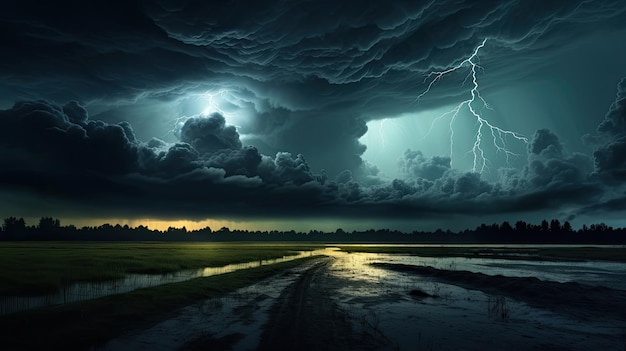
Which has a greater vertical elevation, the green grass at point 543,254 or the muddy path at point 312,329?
the green grass at point 543,254

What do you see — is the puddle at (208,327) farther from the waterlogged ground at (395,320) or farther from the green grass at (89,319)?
the green grass at (89,319)

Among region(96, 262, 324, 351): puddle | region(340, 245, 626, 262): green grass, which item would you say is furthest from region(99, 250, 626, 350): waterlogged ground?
region(340, 245, 626, 262): green grass

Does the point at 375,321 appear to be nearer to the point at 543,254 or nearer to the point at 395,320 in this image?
the point at 395,320

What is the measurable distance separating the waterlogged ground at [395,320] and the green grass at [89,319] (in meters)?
1.33

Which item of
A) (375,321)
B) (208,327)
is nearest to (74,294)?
(208,327)

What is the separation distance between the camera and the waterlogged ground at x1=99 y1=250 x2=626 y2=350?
53.8 feet

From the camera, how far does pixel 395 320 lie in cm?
2152

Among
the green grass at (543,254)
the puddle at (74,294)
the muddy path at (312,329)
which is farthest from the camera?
the green grass at (543,254)

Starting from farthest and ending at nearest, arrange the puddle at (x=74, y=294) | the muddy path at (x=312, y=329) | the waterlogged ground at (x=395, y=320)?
1. the puddle at (x=74, y=294)
2. the waterlogged ground at (x=395, y=320)
3. the muddy path at (x=312, y=329)

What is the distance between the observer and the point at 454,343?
1678 centimetres

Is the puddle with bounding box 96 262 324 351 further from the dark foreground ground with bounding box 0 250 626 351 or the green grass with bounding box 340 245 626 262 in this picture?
the green grass with bounding box 340 245 626 262

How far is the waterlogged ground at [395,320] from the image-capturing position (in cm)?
1639

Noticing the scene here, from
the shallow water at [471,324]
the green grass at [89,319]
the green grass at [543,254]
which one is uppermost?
the green grass at [543,254]

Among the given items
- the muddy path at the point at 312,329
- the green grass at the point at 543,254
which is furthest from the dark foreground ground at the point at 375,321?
the green grass at the point at 543,254
